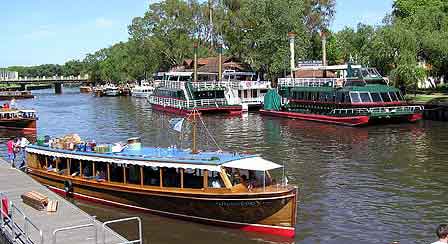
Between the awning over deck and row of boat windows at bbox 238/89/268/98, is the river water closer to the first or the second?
the awning over deck

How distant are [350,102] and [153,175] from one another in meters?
34.0

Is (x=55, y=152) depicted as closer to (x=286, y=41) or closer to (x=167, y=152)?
(x=167, y=152)

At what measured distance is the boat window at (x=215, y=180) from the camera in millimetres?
19859

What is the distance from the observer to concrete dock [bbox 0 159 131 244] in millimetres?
15002

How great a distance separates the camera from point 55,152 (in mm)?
25734

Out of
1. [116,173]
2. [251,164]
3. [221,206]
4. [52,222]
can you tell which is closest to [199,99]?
[116,173]

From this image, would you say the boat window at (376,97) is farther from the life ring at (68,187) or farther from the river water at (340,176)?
the life ring at (68,187)

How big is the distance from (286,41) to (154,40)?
38.5 m

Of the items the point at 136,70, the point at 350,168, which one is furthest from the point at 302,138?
the point at 136,70

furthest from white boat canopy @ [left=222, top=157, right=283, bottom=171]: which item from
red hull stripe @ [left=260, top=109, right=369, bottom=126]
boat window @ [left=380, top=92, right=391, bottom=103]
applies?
boat window @ [left=380, top=92, right=391, bottom=103]

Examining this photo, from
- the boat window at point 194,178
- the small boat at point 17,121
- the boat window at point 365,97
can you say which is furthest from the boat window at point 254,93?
the boat window at point 194,178

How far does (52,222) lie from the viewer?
16.9 meters

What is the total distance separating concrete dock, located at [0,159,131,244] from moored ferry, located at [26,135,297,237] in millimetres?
2518

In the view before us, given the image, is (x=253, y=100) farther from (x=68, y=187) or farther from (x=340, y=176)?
(x=68, y=187)
